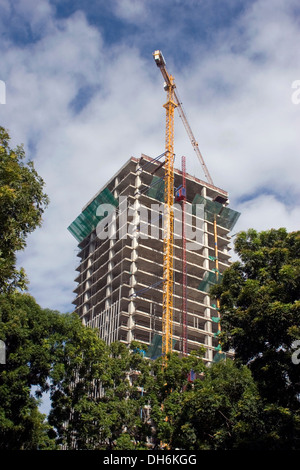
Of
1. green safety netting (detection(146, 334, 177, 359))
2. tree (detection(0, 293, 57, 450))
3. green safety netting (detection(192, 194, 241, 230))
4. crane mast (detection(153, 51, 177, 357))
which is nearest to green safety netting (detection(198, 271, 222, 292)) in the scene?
crane mast (detection(153, 51, 177, 357))

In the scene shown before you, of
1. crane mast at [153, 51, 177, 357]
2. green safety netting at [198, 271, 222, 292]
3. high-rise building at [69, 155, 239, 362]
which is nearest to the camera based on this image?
crane mast at [153, 51, 177, 357]

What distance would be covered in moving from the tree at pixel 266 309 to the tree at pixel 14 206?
10002 millimetres

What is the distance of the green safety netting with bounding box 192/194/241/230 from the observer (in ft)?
283

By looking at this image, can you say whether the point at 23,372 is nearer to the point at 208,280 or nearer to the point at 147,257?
the point at 147,257

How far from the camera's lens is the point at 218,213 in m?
88.5

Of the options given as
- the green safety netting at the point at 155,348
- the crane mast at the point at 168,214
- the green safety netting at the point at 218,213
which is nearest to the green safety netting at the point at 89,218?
the crane mast at the point at 168,214

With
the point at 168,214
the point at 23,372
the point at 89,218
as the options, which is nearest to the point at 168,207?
the point at 168,214

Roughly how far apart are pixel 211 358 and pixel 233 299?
51.1m

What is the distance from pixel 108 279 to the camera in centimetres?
7600

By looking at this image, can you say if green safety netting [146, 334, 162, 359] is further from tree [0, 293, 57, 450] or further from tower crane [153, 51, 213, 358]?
tree [0, 293, 57, 450]

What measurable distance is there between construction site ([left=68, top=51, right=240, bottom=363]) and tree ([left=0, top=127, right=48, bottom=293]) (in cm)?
5080

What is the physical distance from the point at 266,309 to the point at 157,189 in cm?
6123

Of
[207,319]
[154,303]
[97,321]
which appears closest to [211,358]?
[207,319]
